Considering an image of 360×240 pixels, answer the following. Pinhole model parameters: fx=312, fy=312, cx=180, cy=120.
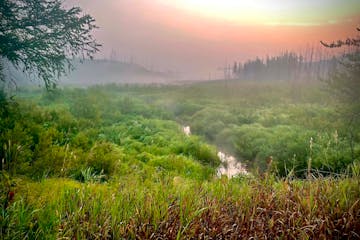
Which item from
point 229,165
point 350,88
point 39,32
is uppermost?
point 39,32

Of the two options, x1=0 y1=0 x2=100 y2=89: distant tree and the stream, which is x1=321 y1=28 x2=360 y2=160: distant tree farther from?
x1=0 y1=0 x2=100 y2=89: distant tree

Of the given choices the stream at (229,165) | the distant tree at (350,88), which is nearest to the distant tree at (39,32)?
the stream at (229,165)

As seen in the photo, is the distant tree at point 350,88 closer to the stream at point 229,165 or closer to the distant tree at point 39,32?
the stream at point 229,165

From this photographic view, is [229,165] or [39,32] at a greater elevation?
[39,32]

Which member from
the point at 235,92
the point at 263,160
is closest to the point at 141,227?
the point at 263,160

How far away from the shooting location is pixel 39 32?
996 cm

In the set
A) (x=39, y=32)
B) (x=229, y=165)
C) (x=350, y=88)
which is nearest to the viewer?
(x=39, y=32)

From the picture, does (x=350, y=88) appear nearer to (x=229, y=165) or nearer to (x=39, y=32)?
(x=229, y=165)

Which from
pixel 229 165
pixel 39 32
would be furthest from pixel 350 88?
pixel 39 32

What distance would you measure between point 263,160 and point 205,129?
9.53 meters

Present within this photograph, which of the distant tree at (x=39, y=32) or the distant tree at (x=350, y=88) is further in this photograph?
the distant tree at (x=350, y=88)

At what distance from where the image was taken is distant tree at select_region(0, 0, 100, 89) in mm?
9367

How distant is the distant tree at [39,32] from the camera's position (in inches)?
369

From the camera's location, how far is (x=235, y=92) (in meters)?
52.1
